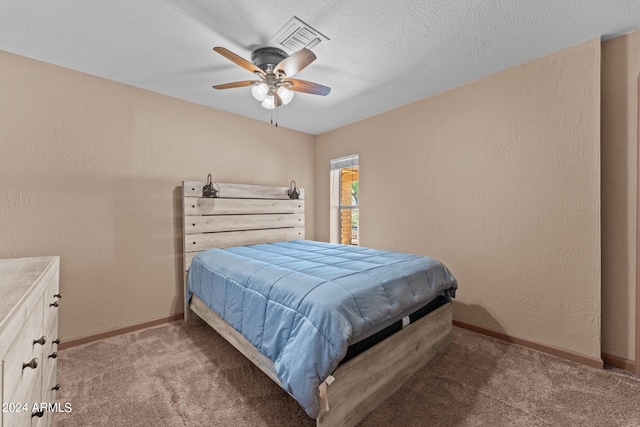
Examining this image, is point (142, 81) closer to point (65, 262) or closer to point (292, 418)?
point (65, 262)

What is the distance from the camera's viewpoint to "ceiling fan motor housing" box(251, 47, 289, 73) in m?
2.05

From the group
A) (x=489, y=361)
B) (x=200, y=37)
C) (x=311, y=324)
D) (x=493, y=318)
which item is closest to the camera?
(x=311, y=324)

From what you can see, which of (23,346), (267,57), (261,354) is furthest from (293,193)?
(23,346)

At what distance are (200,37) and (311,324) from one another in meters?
2.15

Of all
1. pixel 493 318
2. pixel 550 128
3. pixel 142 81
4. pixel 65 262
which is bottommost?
pixel 493 318

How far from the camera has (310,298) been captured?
1.46 meters

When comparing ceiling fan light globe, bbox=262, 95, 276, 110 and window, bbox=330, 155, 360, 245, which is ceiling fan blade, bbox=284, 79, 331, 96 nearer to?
ceiling fan light globe, bbox=262, 95, 276, 110

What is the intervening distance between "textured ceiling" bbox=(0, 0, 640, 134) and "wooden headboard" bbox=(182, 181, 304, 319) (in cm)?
123

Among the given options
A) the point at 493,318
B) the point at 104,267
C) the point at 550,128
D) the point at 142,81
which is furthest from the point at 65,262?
the point at 550,128

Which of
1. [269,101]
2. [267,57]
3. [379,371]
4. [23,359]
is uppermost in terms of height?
[267,57]

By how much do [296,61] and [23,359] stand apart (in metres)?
1.96

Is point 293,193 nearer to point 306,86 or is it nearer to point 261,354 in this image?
point 306,86

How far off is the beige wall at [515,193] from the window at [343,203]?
88cm

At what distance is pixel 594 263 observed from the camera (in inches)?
78.8
